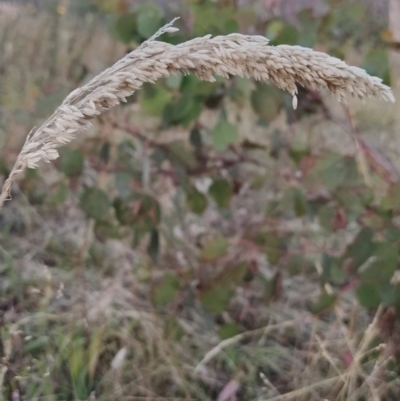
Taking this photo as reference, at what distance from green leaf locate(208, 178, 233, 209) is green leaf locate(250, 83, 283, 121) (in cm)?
17

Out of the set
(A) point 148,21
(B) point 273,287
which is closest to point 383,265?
(B) point 273,287

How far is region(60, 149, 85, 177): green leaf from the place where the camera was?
1159 millimetres

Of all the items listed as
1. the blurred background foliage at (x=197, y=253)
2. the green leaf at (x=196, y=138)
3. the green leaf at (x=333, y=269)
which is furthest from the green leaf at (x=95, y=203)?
the green leaf at (x=333, y=269)

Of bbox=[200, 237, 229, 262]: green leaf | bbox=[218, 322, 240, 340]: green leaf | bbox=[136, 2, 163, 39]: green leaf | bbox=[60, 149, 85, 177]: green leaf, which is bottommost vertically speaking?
bbox=[218, 322, 240, 340]: green leaf

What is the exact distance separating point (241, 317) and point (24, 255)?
0.60 m

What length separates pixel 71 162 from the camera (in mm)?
1161

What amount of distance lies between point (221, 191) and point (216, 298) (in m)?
0.22

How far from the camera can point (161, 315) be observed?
4.66 feet

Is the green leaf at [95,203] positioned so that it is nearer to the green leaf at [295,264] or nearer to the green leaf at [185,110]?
the green leaf at [185,110]

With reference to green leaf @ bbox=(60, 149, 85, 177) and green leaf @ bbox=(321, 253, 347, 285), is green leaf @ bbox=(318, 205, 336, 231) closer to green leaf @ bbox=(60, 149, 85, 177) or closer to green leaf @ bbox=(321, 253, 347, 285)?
green leaf @ bbox=(321, 253, 347, 285)

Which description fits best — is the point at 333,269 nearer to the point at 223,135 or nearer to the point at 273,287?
the point at 273,287

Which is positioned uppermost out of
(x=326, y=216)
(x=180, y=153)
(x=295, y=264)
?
(x=180, y=153)

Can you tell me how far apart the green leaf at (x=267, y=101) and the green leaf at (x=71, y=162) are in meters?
0.35

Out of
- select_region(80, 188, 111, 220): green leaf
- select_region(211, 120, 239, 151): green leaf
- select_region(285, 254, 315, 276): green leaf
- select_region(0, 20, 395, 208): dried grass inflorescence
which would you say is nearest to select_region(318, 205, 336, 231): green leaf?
select_region(285, 254, 315, 276): green leaf
